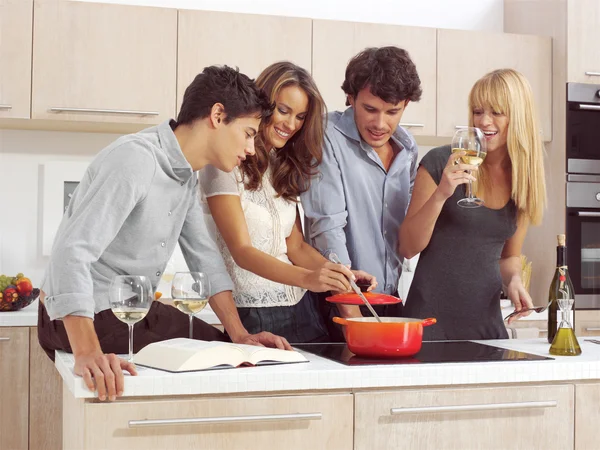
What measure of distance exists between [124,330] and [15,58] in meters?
2.22

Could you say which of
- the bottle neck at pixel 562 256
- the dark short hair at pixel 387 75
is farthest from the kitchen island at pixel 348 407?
the dark short hair at pixel 387 75

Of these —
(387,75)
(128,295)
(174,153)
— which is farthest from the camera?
(387,75)

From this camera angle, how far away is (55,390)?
137 inches

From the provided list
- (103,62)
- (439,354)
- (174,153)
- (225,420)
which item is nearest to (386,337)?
(439,354)

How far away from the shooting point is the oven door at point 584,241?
13.6ft

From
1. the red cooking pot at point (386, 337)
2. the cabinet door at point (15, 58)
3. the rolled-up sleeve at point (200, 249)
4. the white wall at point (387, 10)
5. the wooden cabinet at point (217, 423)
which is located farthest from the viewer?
the white wall at point (387, 10)

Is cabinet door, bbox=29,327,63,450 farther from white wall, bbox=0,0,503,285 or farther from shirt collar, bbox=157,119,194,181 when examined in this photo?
shirt collar, bbox=157,119,194,181

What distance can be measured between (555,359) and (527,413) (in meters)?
0.15

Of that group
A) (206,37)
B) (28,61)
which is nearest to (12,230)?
(28,61)

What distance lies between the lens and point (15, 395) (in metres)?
3.46

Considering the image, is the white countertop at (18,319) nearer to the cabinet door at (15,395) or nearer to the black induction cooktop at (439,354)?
the cabinet door at (15,395)

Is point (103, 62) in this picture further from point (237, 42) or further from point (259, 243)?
point (259, 243)

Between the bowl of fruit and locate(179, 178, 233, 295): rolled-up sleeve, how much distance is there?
1.62 meters

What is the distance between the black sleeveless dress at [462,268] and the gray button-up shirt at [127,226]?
669 mm
